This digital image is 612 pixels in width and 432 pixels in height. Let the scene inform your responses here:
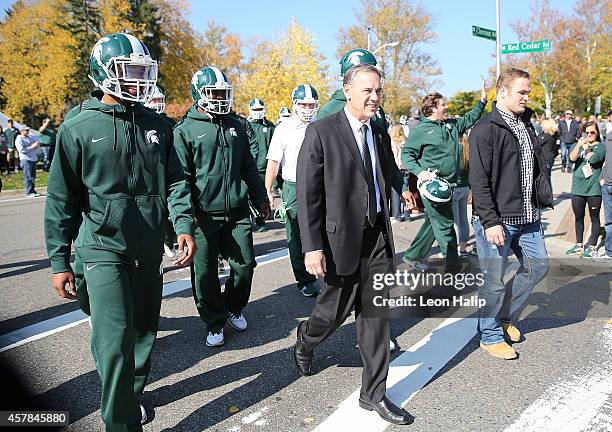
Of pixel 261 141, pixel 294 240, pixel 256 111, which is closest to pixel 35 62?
pixel 256 111

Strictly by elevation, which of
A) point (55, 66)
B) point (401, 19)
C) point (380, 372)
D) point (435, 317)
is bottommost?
point (435, 317)

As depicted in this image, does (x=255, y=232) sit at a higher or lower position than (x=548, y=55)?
lower

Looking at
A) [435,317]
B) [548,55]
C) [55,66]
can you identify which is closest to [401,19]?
[548,55]

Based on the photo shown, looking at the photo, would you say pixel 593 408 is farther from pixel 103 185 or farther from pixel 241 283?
pixel 103 185

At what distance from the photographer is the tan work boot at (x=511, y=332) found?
4461 millimetres

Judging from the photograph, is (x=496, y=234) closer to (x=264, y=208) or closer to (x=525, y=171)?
(x=525, y=171)

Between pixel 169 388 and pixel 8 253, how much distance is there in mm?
5916

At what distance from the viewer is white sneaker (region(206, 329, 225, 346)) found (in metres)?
4.45

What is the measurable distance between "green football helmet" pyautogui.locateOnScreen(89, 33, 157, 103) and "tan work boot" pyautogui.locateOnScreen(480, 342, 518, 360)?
123 inches

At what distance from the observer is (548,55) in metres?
42.7

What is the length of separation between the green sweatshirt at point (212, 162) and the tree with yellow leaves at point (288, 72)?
37517 mm

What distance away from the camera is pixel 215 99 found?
14.4 ft

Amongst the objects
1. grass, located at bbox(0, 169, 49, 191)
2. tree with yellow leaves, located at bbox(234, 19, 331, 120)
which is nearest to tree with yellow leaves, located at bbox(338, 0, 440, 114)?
tree with yellow leaves, located at bbox(234, 19, 331, 120)

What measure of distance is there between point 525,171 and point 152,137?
2.79 m
